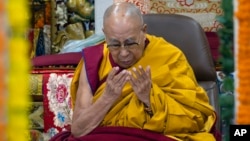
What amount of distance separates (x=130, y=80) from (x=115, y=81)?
53mm

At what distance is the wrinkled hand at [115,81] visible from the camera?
210 centimetres

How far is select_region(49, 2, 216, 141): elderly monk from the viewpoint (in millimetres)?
2135

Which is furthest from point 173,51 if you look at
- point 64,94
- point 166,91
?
point 64,94

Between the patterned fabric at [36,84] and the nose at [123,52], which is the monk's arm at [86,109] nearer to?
the nose at [123,52]

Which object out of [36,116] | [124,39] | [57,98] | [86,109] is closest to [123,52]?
[124,39]

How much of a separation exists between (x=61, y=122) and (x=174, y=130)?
3.25ft

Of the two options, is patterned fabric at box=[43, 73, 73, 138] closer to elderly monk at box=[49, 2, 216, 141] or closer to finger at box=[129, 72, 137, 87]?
elderly monk at box=[49, 2, 216, 141]

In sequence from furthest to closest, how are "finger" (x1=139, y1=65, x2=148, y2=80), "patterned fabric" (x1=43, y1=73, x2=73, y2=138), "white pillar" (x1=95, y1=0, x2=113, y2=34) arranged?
"white pillar" (x1=95, y1=0, x2=113, y2=34), "patterned fabric" (x1=43, y1=73, x2=73, y2=138), "finger" (x1=139, y1=65, x2=148, y2=80)

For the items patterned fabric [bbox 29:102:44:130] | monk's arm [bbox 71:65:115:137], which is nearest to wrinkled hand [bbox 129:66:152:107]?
monk's arm [bbox 71:65:115:137]

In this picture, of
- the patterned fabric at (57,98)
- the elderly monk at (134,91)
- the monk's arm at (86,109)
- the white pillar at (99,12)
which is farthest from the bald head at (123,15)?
the white pillar at (99,12)

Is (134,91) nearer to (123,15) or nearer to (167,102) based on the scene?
(167,102)

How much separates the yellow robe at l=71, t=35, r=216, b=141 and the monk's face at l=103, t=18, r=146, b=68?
0.07 metres

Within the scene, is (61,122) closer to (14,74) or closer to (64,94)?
(64,94)

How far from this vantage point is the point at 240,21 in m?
0.51
